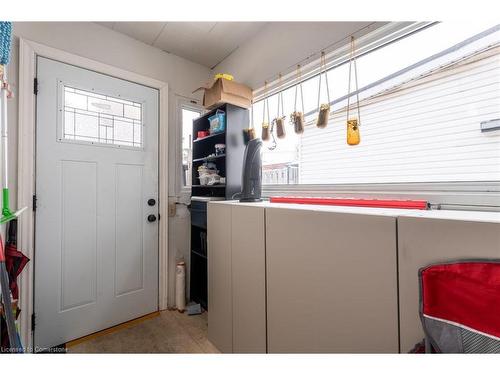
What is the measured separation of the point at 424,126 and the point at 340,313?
1.09 m

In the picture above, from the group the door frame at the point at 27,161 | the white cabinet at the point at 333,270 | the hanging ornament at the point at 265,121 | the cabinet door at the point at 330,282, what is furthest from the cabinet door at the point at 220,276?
the door frame at the point at 27,161

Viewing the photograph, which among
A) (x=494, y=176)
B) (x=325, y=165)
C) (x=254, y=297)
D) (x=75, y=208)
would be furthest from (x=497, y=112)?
(x=75, y=208)

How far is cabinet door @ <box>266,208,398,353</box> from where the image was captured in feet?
2.52

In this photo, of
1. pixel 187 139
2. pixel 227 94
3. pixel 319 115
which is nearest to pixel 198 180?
pixel 187 139

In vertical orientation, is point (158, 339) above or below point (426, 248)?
below

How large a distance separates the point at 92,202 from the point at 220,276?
4.10ft

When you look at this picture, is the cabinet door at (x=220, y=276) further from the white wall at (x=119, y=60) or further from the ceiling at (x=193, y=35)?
the ceiling at (x=193, y=35)

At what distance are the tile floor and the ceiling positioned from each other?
8.62 ft

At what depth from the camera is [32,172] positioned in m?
1.55

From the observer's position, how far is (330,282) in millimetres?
909

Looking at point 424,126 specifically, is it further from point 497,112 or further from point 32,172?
point 32,172

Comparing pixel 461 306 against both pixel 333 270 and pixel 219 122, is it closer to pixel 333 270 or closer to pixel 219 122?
pixel 333 270

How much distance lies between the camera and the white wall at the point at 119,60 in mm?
1498
